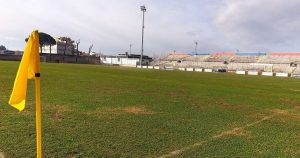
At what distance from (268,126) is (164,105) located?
4.57 meters

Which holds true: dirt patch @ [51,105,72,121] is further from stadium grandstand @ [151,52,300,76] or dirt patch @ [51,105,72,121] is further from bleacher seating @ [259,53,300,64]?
bleacher seating @ [259,53,300,64]

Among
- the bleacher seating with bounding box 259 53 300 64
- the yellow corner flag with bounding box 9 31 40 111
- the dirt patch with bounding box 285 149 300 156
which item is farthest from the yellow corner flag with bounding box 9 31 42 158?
the bleacher seating with bounding box 259 53 300 64

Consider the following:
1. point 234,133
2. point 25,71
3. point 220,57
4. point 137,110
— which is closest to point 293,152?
point 234,133

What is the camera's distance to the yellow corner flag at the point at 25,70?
3.91 metres

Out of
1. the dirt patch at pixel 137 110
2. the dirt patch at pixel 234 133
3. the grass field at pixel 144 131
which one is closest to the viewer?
the grass field at pixel 144 131

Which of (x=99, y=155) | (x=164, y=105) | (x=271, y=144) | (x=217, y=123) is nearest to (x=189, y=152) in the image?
(x=99, y=155)

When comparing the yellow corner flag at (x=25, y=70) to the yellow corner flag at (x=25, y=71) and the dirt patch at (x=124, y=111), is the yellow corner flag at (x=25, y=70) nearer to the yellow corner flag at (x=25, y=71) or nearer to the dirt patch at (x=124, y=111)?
the yellow corner flag at (x=25, y=71)

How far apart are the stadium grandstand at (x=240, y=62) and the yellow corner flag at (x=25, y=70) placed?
257ft

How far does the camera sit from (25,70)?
155 inches

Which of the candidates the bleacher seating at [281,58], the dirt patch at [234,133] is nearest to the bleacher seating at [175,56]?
the bleacher seating at [281,58]

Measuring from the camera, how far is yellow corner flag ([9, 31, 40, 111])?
3910mm

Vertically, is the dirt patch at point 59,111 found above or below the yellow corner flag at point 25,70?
below

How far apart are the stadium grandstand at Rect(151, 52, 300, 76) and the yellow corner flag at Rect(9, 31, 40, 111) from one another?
257 feet

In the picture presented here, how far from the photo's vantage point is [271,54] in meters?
95.2
